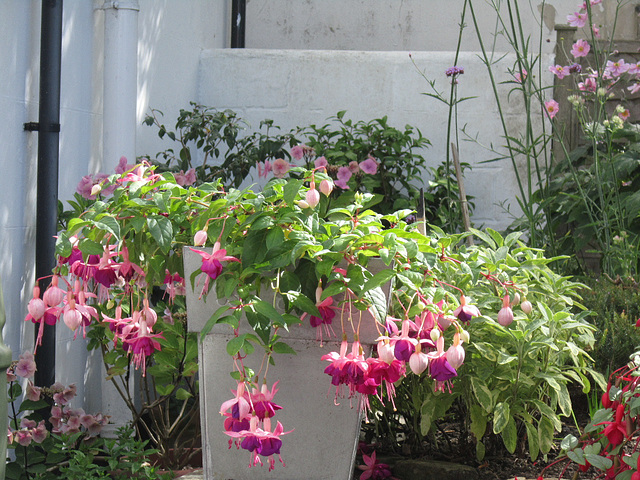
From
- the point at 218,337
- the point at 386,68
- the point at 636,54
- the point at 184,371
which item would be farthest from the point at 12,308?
the point at 636,54

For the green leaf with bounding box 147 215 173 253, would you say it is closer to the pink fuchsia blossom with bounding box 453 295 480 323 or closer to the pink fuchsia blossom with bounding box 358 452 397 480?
the pink fuchsia blossom with bounding box 453 295 480 323

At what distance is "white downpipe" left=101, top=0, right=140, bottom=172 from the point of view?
2.28 metres

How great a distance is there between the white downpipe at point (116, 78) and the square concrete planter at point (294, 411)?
1.14 metres

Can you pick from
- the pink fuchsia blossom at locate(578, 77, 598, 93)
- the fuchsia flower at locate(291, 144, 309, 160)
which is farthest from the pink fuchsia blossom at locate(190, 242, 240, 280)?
the pink fuchsia blossom at locate(578, 77, 598, 93)

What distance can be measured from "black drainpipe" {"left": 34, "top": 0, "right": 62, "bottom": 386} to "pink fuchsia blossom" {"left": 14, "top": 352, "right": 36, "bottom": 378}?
0.44 feet

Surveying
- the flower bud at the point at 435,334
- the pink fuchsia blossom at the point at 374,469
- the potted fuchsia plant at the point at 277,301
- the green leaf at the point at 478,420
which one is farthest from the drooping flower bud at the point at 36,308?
the green leaf at the point at 478,420

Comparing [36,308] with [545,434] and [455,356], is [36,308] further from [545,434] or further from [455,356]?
[545,434]

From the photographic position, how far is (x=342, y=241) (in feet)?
3.75

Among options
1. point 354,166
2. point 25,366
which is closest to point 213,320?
point 25,366

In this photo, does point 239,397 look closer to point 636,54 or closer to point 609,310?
point 609,310

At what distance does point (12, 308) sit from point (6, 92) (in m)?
0.56

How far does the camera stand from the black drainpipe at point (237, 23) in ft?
12.7

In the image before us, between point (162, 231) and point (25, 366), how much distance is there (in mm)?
804

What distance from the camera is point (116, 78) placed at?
2.29 meters
